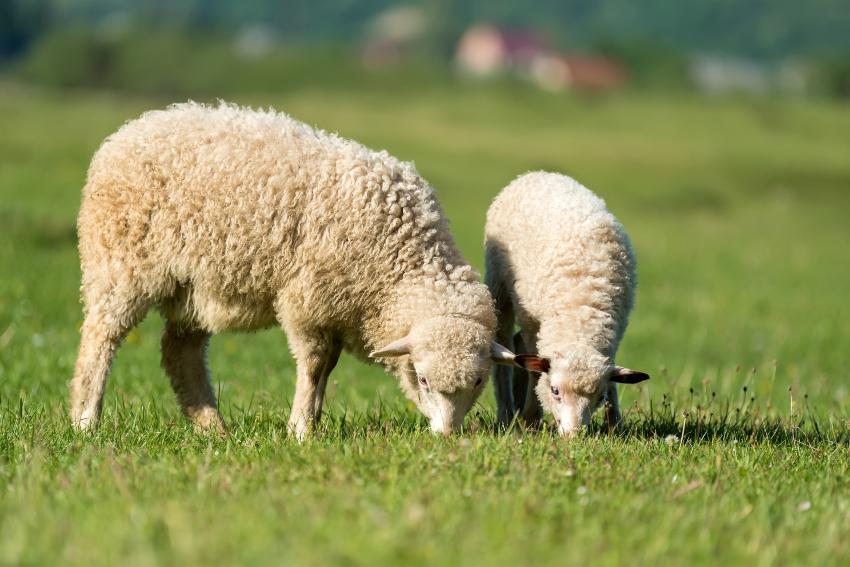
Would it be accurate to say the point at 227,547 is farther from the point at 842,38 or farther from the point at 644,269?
the point at 842,38

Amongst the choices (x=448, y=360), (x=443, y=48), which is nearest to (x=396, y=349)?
(x=448, y=360)

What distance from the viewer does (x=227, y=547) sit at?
3529 mm

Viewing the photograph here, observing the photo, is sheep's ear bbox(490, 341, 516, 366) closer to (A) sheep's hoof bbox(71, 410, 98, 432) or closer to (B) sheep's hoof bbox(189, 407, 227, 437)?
(B) sheep's hoof bbox(189, 407, 227, 437)

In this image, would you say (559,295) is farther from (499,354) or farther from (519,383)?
(519,383)

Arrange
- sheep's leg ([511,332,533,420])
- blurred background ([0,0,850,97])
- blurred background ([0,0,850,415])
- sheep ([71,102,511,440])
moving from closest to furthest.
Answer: sheep ([71,102,511,440]), sheep's leg ([511,332,533,420]), blurred background ([0,0,850,415]), blurred background ([0,0,850,97])

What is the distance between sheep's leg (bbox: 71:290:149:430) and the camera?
21.7 feet

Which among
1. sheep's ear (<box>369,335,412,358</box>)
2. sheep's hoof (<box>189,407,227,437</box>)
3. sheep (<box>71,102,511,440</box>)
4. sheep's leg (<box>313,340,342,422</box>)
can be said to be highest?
sheep (<box>71,102,511,440</box>)

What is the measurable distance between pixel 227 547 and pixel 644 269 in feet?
55.4

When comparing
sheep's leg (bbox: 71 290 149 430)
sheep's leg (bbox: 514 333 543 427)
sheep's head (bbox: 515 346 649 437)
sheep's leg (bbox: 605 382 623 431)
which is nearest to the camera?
sheep's head (bbox: 515 346 649 437)

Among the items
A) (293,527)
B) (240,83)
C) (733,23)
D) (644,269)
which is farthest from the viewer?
(733,23)

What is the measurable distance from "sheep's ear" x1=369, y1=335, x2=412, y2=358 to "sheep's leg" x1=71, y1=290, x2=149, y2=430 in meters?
1.49

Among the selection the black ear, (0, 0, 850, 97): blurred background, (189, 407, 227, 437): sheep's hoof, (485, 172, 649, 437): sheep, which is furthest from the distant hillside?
the black ear

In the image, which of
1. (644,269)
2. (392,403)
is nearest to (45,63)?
(644,269)

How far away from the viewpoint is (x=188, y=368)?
7.27 m
